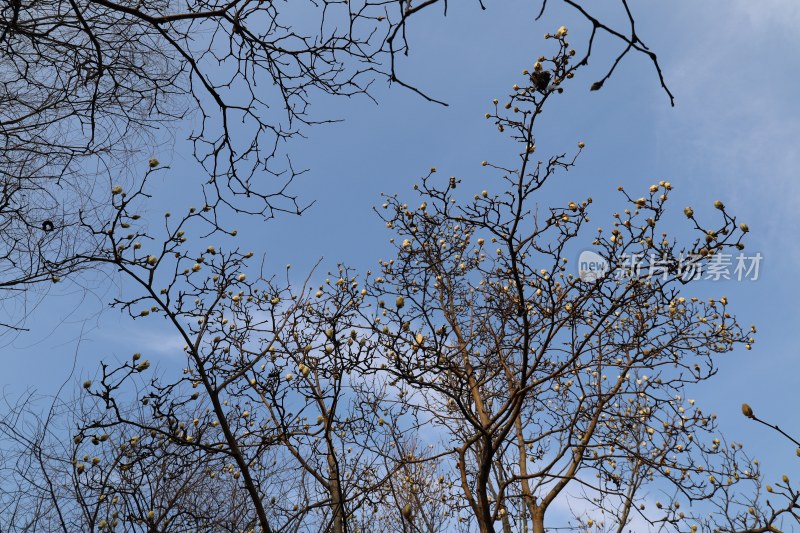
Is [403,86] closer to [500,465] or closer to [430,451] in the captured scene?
[500,465]

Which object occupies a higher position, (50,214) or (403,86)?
(50,214)

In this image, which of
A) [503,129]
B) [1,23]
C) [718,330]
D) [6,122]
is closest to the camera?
[1,23]

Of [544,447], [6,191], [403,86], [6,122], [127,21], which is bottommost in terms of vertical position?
[403,86]

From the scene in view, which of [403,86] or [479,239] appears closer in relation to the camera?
[403,86]

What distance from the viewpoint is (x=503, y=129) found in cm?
398

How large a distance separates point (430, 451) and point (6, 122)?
6595mm

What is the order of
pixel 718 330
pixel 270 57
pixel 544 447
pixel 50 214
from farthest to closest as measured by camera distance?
pixel 544 447 < pixel 718 330 < pixel 50 214 < pixel 270 57

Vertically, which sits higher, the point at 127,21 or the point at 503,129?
the point at 127,21

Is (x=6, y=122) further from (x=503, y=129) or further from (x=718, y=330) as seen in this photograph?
(x=718, y=330)

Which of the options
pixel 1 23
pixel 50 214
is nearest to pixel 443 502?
pixel 50 214

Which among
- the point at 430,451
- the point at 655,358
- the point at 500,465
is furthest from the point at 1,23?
the point at 430,451

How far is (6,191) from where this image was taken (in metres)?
3.43

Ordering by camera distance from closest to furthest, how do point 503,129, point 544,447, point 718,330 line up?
point 503,129 < point 718,330 < point 544,447

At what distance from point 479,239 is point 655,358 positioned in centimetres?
207
